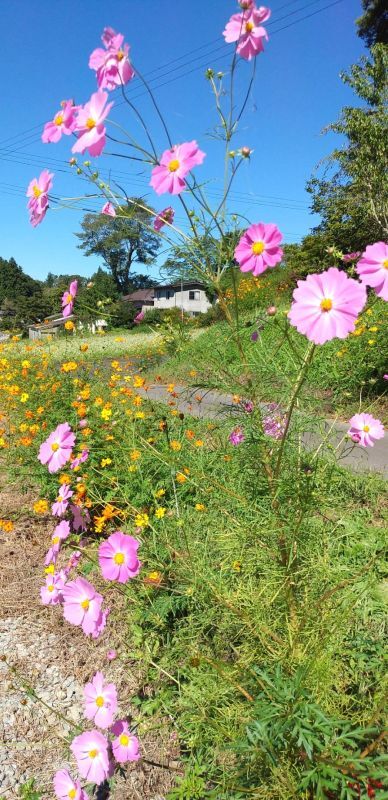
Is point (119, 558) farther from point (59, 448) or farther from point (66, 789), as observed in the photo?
point (66, 789)

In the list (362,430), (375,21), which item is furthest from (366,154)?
(362,430)

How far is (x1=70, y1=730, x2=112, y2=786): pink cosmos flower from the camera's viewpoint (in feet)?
3.48

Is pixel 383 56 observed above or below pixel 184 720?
above

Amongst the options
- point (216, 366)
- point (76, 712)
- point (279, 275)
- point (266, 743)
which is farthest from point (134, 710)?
point (279, 275)

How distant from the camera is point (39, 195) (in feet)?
3.03

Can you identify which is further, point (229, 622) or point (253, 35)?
point (229, 622)

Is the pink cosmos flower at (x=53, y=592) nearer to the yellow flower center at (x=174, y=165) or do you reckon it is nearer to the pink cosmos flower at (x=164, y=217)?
the pink cosmos flower at (x=164, y=217)

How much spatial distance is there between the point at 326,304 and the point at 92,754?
1.08 meters

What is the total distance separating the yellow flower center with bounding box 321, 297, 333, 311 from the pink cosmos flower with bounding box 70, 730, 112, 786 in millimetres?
1025

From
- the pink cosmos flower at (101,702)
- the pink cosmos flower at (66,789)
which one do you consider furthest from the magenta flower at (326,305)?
the pink cosmos flower at (66,789)

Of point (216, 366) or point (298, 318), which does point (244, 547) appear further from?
point (298, 318)

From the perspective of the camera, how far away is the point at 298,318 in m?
0.74

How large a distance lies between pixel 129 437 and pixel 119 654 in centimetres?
101

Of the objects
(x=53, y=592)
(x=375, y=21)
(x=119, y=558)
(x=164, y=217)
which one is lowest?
(x=53, y=592)
